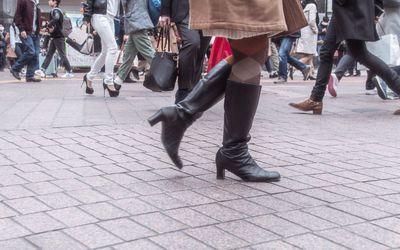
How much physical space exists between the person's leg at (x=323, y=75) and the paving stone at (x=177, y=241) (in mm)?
4559

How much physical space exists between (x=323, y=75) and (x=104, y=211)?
4.54m

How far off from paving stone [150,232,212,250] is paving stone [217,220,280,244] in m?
0.21

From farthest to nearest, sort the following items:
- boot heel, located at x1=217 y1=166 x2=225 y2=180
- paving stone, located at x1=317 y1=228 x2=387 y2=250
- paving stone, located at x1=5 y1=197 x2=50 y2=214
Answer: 1. boot heel, located at x1=217 y1=166 x2=225 y2=180
2. paving stone, located at x1=5 y1=197 x2=50 y2=214
3. paving stone, located at x1=317 y1=228 x2=387 y2=250

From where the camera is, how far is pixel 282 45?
1292 centimetres

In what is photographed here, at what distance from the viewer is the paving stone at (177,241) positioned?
2.54 metres

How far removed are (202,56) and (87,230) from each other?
3.64m

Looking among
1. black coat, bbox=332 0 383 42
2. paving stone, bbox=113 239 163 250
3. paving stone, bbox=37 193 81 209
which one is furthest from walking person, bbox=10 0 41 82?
paving stone, bbox=113 239 163 250

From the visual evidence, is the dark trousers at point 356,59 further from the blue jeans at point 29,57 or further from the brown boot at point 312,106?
the blue jeans at point 29,57

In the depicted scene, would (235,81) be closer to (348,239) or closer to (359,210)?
(359,210)

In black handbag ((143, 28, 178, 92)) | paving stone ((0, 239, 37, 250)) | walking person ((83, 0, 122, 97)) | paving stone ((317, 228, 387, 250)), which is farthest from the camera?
walking person ((83, 0, 122, 97))

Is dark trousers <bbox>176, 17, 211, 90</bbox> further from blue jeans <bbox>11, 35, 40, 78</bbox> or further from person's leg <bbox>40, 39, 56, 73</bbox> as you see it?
person's leg <bbox>40, 39, 56, 73</bbox>

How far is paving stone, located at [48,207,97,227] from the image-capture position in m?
2.84

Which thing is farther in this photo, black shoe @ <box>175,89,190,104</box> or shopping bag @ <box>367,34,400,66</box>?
shopping bag @ <box>367,34,400,66</box>

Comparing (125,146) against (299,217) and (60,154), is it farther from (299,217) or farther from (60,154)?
(299,217)
